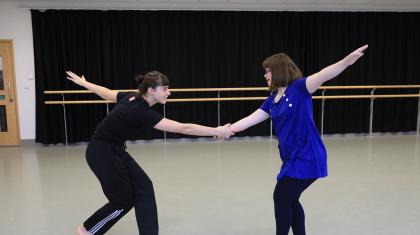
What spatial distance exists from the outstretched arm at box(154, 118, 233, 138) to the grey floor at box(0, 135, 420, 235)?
2.73 ft

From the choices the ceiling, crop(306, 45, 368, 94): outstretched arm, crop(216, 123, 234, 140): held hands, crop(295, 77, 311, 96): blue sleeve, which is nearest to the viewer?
crop(306, 45, 368, 94): outstretched arm

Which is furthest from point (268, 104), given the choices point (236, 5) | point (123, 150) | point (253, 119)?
point (236, 5)

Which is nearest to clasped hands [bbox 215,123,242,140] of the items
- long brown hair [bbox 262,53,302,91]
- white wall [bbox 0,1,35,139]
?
long brown hair [bbox 262,53,302,91]

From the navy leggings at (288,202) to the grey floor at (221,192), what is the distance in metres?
0.55

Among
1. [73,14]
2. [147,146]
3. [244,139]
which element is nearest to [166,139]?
[147,146]

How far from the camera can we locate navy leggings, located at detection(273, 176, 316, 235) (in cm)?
196

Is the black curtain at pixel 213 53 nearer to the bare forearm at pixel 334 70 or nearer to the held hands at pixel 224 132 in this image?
the held hands at pixel 224 132

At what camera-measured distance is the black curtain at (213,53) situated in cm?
642

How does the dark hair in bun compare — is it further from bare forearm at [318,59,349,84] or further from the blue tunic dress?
bare forearm at [318,59,349,84]

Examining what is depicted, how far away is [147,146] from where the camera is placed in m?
6.36

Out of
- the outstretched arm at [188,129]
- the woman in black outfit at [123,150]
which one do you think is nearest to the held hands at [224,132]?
the outstretched arm at [188,129]

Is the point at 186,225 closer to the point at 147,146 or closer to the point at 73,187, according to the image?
the point at 73,187

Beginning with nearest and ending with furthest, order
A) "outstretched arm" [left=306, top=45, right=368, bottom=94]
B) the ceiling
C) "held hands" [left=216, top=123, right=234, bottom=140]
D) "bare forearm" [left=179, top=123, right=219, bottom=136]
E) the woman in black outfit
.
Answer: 1. "outstretched arm" [left=306, top=45, right=368, bottom=94]
2. the woman in black outfit
3. "bare forearm" [left=179, top=123, right=219, bottom=136]
4. "held hands" [left=216, top=123, right=234, bottom=140]
5. the ceiling

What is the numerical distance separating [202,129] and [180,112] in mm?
4670
